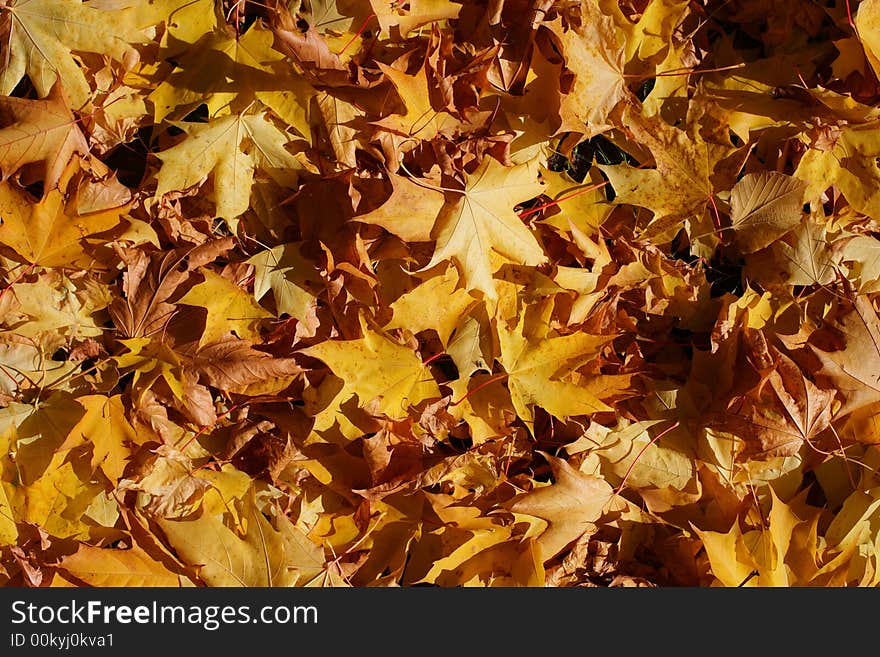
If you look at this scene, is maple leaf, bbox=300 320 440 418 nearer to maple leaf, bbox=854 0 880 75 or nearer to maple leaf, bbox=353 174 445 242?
maple leaf, bbox=353 174 445 242

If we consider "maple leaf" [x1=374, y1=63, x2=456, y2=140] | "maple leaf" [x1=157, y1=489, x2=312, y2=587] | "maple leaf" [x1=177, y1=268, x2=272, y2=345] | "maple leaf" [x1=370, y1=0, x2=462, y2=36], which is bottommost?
"maple leaf" [x1=157, y1=489, x2=312, y2=587]

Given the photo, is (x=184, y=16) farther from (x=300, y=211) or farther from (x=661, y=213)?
(x=661, y=213)

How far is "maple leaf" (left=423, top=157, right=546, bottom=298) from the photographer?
1192 mm

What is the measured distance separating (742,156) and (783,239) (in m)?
0.20

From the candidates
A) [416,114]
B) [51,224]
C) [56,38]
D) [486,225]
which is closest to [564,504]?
[486,225]

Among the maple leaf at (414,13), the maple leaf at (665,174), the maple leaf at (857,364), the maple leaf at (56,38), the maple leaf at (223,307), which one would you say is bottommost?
the maple leaf at (857,364)

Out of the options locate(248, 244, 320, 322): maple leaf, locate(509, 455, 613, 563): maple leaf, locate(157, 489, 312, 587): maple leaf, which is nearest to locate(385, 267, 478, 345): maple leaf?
locate(248, 244, 320, 322): maple leaf

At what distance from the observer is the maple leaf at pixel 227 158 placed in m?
1.23

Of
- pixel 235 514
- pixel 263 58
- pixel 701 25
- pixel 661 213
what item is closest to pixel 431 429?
pixel 235 514

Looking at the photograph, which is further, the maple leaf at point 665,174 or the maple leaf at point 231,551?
the maple leaf at point 665,174

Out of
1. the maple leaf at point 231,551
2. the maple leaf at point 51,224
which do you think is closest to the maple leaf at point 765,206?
the maple leaf at point 231,551

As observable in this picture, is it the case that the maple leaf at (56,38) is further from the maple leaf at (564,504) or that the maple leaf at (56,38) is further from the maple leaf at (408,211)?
the maple leaf at (564,504)

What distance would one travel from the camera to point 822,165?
1414mm

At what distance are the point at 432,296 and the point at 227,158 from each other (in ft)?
1.49
